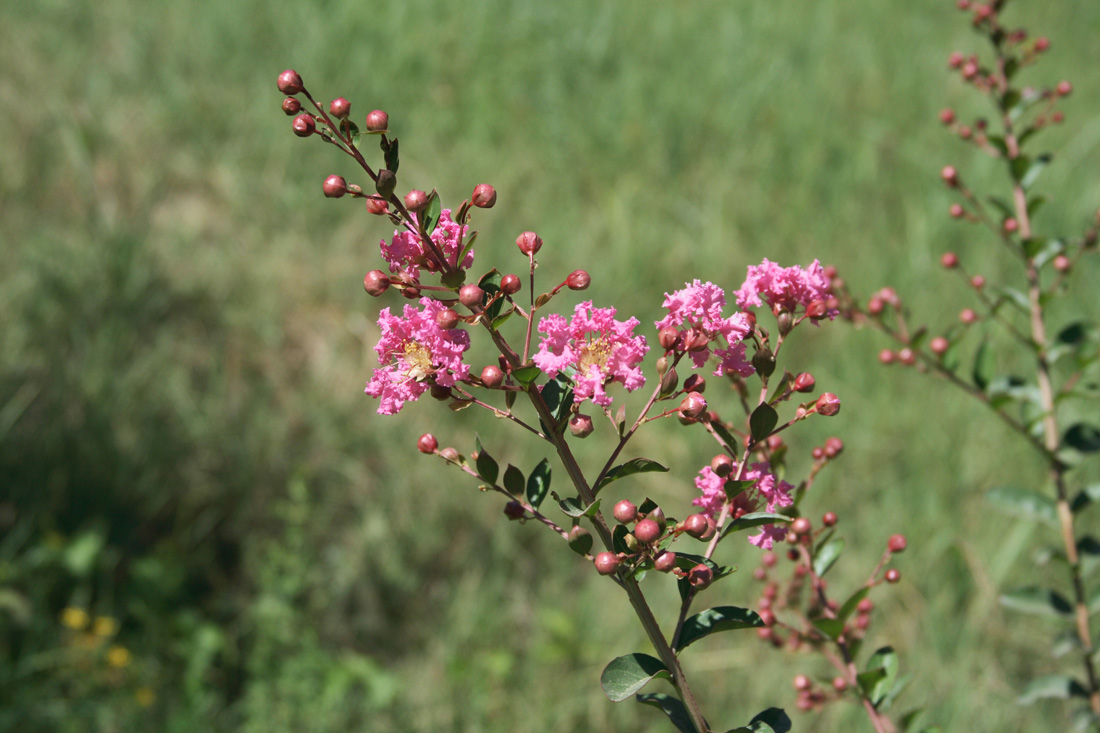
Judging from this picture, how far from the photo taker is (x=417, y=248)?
70cm

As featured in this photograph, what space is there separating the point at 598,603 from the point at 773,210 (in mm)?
1943

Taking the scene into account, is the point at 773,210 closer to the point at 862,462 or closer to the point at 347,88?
the point at 862,462

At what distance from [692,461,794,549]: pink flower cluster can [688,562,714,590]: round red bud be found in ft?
0.24

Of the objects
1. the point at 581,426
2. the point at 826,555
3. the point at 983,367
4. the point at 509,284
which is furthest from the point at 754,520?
the point at 983,367

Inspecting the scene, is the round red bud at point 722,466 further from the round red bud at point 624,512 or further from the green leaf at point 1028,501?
the green leaf at point 1028,501

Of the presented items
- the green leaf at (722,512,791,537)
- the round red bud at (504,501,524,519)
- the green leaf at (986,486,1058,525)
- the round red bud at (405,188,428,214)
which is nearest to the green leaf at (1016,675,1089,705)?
the green leaf at (986,486,1058,525)

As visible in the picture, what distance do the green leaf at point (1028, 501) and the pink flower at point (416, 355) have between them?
1093 millimetres

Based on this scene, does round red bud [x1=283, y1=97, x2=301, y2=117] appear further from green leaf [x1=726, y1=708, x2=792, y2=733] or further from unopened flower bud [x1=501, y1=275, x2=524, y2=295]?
green leaf [x1=726, y1=708, x2=792, y2=733]

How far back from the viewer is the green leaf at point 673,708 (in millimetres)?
731

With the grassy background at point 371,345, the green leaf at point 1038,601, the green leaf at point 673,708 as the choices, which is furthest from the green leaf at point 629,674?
the grassy background at point 371,345

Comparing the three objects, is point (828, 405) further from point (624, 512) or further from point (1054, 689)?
point (1054, 689)

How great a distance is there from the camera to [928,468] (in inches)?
112

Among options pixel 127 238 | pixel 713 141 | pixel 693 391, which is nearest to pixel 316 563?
pixel 127 238

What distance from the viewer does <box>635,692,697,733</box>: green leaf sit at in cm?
73
